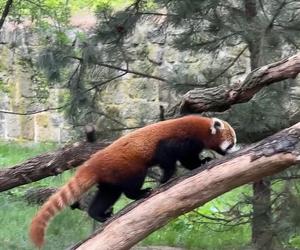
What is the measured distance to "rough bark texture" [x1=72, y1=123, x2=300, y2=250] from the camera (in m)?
2.85

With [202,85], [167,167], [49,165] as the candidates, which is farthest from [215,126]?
[202,85]

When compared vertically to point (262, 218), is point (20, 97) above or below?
below

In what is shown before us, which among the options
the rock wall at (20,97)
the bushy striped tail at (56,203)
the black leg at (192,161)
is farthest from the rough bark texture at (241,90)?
the rock wall at (20,97)

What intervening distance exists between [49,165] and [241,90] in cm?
114

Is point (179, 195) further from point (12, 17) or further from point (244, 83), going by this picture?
point (12, 17)

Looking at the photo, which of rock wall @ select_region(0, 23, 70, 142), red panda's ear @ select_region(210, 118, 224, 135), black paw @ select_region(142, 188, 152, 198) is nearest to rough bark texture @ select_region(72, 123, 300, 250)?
black paw @ select_region(142, 188, 152, 198)

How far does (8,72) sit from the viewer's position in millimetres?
8867

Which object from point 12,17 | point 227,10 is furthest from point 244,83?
point 12,17

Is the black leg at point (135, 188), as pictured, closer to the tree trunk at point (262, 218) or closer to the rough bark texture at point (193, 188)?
the rough bark texture at point (193, 188)

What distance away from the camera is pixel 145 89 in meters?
7.72

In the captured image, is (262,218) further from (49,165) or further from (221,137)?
(49,165)

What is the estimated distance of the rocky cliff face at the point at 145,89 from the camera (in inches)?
169

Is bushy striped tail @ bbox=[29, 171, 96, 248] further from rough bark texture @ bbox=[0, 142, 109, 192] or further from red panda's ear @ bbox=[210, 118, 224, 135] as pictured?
rough bark texture @ bbox=[0, 142, 109, 192]

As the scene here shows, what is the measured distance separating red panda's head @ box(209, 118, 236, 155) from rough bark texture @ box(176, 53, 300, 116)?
6.5 inches
